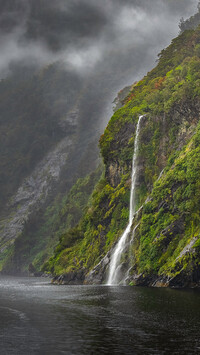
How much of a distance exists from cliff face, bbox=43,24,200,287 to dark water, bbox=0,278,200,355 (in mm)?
16325

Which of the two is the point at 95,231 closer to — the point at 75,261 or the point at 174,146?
the point at 75,261

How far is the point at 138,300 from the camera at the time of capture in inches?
1275

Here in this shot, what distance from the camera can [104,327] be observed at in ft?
70.0

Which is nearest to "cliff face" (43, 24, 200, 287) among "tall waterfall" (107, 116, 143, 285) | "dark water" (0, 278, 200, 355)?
"tall waterfall" (107, 116, 143, 285)

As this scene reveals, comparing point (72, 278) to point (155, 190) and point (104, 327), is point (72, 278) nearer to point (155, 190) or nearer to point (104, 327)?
point (155, 190)

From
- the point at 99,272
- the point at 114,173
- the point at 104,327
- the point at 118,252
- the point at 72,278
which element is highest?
the point at 114,173

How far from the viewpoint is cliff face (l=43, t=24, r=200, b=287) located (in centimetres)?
4872

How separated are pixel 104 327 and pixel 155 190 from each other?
3693 centimetres

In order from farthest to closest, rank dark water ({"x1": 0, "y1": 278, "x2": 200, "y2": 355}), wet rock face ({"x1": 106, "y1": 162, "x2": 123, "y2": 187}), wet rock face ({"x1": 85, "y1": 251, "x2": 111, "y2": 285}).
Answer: wet rock face ({"x1": 106, "y1": 162, "x2": 123, "y2": 187}) → wet rock face ({"x1": 85, "y1": 251, "x2": 111, "y2": 285}) → dark water ({"x1": 0, "y1": 278, "x2": 200, "y2": 355})

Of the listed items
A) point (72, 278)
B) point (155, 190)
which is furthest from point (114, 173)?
point (155, 190)

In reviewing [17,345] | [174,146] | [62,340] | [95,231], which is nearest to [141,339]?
[62,340]

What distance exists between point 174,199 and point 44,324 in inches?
1304

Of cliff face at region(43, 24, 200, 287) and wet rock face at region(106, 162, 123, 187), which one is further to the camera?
wet rock face at region(106, 162, 123, 187)

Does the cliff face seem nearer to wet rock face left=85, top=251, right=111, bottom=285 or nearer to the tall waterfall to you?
wet rock face left=85, top=251, right=111, bottom=285
